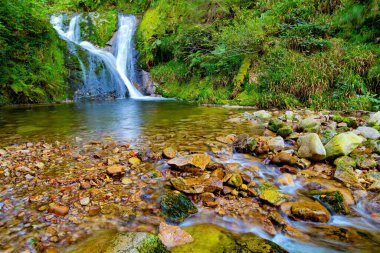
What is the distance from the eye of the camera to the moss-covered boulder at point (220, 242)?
1.87m

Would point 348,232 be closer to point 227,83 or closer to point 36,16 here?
point 227,83

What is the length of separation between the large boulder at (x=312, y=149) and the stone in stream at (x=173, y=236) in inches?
87.6

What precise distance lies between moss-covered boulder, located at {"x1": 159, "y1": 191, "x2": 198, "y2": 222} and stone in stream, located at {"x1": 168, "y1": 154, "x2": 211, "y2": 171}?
2.11ft

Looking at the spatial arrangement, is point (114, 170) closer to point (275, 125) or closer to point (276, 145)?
point (276, 145)

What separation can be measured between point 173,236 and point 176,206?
0.44 m

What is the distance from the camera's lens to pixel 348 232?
2.21 metres

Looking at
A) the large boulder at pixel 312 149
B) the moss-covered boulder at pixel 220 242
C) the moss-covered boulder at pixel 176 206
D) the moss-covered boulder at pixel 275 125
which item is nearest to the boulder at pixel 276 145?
the large boulder at pixel 312 149

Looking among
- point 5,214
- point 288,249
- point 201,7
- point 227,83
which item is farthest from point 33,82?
point 288,249

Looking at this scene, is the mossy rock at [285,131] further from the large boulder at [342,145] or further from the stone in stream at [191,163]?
the stone in stream at [191,163]

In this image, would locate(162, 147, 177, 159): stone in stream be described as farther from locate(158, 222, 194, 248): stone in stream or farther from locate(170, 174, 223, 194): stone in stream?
locate(158, 222, 194, 248): stone in stream

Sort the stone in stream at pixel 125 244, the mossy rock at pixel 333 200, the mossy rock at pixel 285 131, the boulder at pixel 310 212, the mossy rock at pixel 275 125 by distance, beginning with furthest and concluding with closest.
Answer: the mossy rock at pixel 275 125 < the mossy rock at pixel 285 131 < the mossy rock at pixel 333 200 < the boulder at pixel 310 212 < the stone in stream at pixel 125 244

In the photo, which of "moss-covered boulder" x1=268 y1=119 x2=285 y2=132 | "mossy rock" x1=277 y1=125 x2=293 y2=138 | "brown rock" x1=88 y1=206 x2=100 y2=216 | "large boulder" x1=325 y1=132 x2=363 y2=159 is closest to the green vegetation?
"moss-covered boulder" x1=268 y1=119 x2=285 y2=132

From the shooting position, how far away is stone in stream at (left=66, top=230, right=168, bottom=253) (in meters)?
1.76

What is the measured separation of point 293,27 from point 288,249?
9896 millimetres
